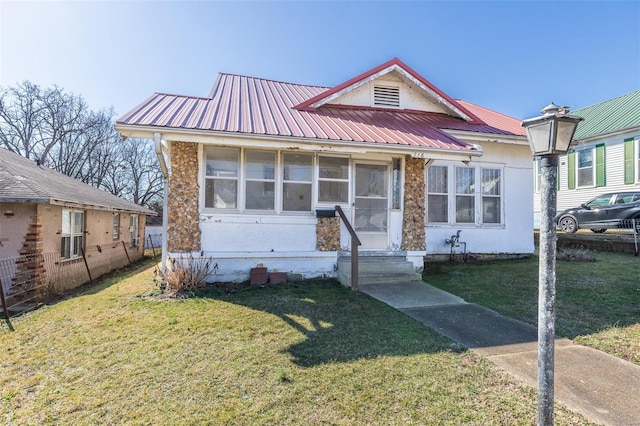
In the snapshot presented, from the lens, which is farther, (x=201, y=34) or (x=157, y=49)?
(x=157, y=49)

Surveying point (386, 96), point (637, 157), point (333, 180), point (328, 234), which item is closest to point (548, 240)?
point (328, 234)

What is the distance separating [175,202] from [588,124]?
19591 millimetres

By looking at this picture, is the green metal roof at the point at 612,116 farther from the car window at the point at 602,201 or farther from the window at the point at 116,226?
the window at the point at 116,226

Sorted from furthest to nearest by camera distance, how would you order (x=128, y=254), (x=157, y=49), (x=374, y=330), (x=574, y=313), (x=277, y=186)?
1. (x=128, y=254)
2. (x=157, y=49)
3. (x=277, y=186)
4. (x=574, y=313)
5. (x=374, y=330)

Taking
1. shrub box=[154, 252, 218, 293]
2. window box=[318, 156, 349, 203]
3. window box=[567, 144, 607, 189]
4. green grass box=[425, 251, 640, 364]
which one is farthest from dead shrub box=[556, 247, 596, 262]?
shrub box=[154, 252, 218, 293]

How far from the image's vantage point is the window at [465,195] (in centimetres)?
981

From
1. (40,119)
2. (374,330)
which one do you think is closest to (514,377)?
(374,330)

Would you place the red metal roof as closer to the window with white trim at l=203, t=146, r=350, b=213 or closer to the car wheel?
the window with white trim at l=203, t=146, r=350, b=213

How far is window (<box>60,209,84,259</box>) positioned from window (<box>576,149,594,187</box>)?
2117cm

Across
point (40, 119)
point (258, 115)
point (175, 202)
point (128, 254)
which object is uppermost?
point (40, 119)

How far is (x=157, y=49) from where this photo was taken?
34.9 feet

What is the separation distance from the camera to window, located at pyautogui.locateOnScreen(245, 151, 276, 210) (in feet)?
23.7

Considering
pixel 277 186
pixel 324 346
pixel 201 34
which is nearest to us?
pixel 324 346

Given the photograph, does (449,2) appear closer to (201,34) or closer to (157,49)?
(201,34)
